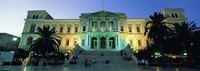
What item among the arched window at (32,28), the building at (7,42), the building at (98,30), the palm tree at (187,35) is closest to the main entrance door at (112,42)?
the building at (98,30)

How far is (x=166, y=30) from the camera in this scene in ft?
93.4

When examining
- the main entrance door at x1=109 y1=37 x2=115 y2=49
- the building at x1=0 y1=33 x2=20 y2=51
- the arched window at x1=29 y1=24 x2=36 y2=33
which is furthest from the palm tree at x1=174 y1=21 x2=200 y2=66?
the building at x1=0 y1=33 x2=20 y2=51

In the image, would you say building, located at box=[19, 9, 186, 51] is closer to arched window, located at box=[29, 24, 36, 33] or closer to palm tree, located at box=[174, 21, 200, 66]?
arched window, located at box=[29, 24, 36, 33]

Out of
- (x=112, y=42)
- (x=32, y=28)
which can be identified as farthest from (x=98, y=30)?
(x=32, y=28)

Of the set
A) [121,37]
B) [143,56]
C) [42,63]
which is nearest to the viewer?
[42,63]

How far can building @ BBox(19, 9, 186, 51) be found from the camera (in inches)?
1602

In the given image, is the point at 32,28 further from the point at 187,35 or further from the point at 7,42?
the point at 187,35

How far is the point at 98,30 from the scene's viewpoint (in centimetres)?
4134

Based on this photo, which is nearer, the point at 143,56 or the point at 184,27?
the point at 184,27

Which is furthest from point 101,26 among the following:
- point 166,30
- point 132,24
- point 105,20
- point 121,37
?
point 166,30

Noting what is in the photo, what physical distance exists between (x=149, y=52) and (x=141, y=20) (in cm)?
1392

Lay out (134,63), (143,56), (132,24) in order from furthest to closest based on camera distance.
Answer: (132,24), (143,56), (134,63)

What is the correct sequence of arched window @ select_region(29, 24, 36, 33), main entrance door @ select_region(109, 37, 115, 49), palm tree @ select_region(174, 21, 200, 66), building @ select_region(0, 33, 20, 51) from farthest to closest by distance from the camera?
building @ select_region(0, 33, 20, 51) → arched window @ select_region(29, 24, 36, 33) → main entrance door @ select_region(109, 37, 115, 49) → palm tree @ select_region(174, 21, 200, 66)

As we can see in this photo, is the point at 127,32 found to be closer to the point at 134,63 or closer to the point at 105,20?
the point at 105,20
